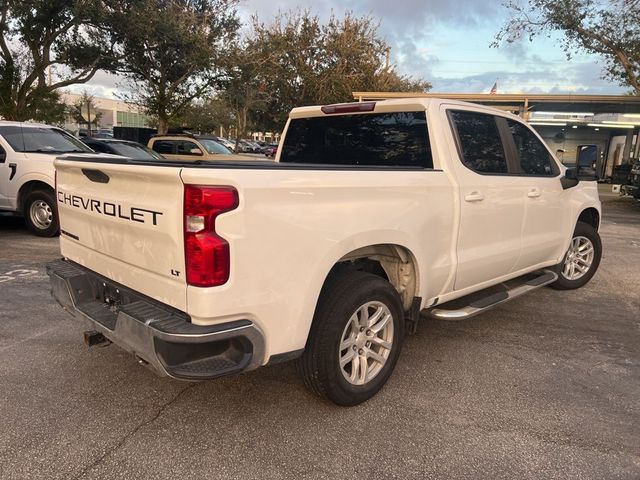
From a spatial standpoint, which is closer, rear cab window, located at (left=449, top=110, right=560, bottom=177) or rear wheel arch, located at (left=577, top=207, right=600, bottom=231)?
rear cab window, located at (left=449, top=110, right=560, bottom=177)

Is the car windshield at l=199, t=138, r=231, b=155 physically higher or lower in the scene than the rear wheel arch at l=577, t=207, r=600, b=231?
higher

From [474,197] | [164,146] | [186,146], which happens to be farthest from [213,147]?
[474,197]

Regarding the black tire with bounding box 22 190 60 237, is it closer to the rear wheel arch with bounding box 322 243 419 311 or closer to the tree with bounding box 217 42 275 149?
the rear wheel arch with bounding box 322 243 419 311

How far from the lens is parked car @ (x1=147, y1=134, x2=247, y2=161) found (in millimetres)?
14781

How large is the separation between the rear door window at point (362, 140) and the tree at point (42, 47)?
13012 mm

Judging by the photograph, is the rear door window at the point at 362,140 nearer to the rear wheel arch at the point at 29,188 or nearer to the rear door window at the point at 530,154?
the rear door window at the point at 530,154

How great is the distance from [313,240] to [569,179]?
3.44 meters

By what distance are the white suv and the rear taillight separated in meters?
6.46

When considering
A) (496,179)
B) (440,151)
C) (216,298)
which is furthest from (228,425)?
(496,179)

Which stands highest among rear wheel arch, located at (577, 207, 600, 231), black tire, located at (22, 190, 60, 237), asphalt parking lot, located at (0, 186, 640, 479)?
rear wheel arch, located at (577, 207, 600, 231)

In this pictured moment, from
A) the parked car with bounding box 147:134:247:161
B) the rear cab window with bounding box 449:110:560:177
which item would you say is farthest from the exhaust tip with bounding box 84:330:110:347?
the parked car with bounding box 147:134:247:161

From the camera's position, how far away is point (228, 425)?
2941 millimetres

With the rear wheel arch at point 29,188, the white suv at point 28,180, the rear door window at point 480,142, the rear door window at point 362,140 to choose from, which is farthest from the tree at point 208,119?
the rear door window at point 480,142

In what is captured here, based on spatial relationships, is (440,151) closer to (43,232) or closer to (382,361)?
(382,361)
